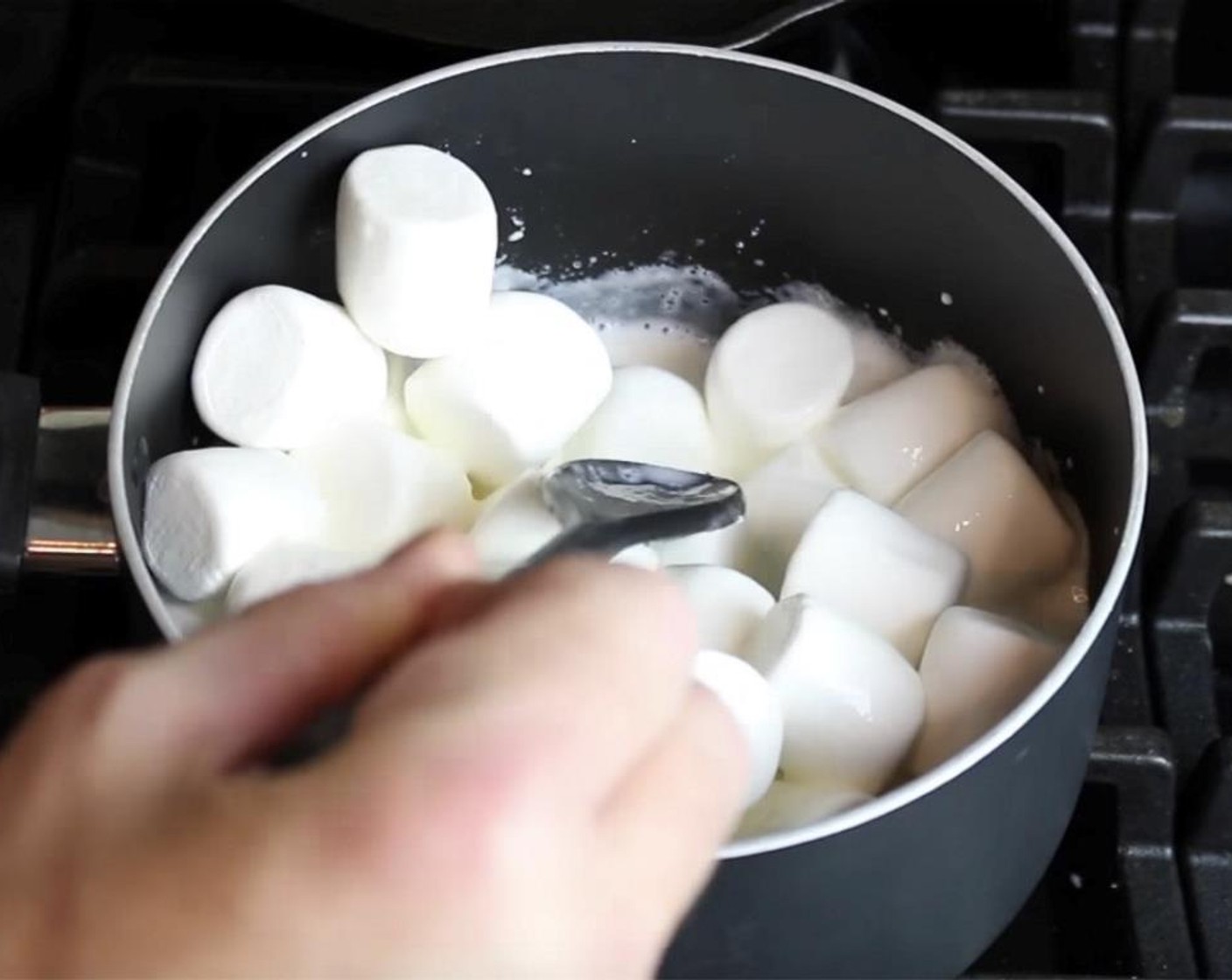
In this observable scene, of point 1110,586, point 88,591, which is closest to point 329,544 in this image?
point 88,591

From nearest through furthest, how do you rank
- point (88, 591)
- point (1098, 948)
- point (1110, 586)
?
point (1110, 586) → point (1098, 948) → point (88, 591)

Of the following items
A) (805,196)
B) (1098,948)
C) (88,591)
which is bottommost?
(1098,948)

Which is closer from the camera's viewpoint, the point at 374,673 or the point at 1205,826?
the point at 374,673

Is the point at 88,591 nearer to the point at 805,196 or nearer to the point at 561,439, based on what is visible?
the point at 561,439

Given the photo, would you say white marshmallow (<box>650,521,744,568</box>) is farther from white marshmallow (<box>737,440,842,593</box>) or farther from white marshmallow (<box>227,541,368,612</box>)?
white marshmallow (<box>227,541,368,612</box>)

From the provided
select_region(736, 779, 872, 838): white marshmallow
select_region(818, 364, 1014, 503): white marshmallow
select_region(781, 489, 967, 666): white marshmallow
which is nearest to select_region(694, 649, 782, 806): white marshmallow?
select_region(736, 779, 872, 838): white marshmallow
